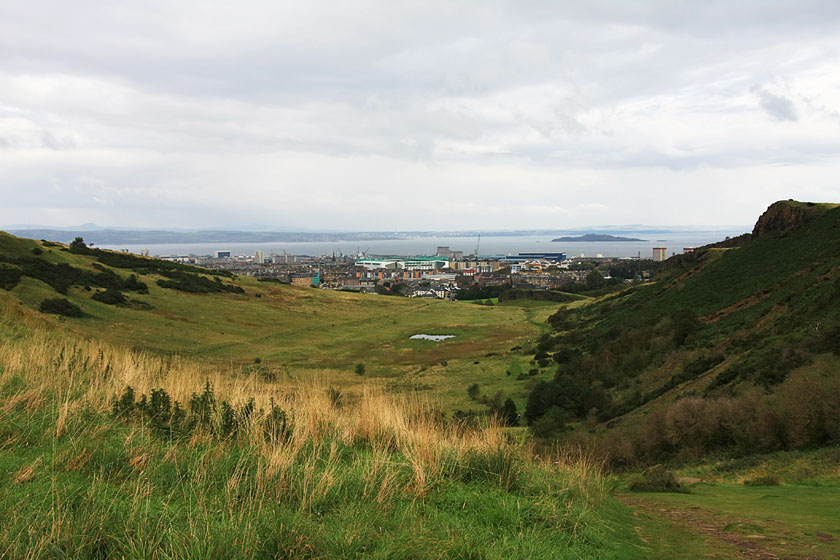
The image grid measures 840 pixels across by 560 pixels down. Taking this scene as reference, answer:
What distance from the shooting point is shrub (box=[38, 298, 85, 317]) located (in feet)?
117

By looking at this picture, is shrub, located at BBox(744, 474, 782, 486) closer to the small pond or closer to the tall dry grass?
the tall dry grass

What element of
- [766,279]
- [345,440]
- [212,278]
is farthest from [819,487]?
[212,278]

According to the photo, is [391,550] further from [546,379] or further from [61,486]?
[546,379]

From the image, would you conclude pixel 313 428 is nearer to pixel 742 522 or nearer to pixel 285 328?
pixel 742 522

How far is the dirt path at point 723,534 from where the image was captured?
5016 mm

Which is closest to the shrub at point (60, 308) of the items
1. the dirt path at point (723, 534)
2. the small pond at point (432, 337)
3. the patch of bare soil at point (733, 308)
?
the small pond at point (432, 337)

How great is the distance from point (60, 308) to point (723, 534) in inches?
1621

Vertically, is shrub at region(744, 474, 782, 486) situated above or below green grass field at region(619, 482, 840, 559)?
below

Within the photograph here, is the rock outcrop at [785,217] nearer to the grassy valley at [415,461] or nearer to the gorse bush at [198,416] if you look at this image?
the grassy valley at [415,461]

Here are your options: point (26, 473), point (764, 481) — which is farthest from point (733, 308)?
point (26, 473)

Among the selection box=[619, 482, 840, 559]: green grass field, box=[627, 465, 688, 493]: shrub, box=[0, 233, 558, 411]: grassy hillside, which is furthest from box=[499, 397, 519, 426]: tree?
box=[619, 482, 840, 559]: green grass field

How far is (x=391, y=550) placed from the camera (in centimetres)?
411

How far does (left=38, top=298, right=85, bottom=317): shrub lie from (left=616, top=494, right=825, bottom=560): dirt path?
39.1 meters

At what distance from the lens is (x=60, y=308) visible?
3650cm
